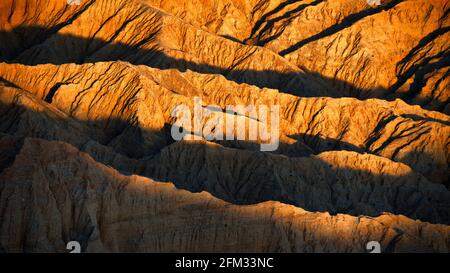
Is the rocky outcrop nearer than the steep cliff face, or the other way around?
the rocky outcrop

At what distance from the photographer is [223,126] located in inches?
3706

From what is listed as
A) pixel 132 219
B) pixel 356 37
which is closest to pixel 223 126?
pixel 132 219

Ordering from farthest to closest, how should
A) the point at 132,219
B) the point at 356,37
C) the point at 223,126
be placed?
the point at 356,37 < the point at 223,126 < the point at 132,219

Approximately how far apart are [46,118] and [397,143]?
104 ft

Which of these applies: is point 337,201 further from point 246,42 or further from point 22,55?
point 246,42

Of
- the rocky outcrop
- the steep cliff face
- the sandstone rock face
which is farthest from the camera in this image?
the steep cliff face

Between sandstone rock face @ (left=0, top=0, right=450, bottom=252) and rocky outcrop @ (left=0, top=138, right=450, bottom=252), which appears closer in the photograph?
rocky outcrop @ (left=0, top=138, right=450, bottom=252)

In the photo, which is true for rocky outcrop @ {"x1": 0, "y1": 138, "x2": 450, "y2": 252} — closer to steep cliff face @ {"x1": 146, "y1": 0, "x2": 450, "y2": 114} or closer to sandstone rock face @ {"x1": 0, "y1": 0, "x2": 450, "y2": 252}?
sandstone rock face @ {"x1": 0, "y1": 0, "x2": 450, "y2": 252}

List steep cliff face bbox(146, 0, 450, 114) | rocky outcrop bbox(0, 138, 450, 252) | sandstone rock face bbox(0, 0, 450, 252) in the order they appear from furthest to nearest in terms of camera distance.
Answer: steep cliff face bbox(146, 0, 450, 114)
sandstone rock face bbox(0, 0, 450, 252)
rocky outcrop bbox(0, 138, 450, 252)

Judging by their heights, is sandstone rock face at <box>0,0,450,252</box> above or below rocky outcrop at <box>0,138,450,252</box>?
above

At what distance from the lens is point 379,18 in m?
133

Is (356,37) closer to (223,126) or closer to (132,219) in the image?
(223,126)

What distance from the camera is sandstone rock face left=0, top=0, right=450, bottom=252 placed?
218ft

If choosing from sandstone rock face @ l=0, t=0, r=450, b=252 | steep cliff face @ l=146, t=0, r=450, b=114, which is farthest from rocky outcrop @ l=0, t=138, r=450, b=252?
steep cliff face @ l=146, t=0, r=450, b=114
